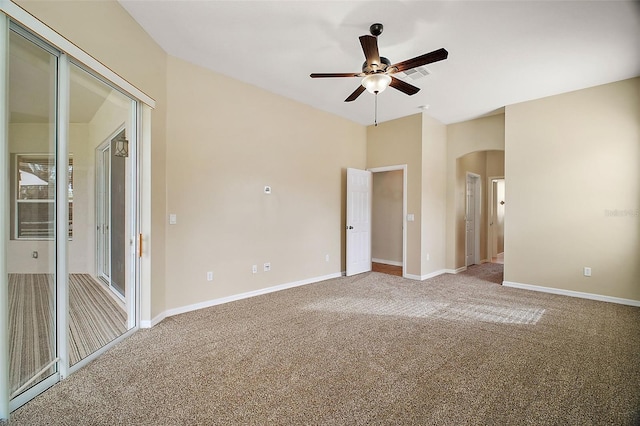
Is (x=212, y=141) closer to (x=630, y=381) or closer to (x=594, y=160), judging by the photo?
(x=630, y=381)

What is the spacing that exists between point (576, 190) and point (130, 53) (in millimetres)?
6010

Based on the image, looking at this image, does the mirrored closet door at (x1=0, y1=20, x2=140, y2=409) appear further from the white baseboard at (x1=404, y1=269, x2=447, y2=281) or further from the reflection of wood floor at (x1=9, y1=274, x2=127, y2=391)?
the white baseboard at (x1=404, y1=269, x2=447, y2=281)

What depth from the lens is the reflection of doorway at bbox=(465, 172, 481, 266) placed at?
678 cm

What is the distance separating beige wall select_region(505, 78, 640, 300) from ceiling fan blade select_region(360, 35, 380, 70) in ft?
11.4

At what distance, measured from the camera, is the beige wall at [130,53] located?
214 cm

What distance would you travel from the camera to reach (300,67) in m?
3.68

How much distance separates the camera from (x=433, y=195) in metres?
5.68

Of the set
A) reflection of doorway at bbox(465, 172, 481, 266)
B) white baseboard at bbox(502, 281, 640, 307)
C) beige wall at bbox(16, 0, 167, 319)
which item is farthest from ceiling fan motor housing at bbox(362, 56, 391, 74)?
reflection of doorway at bbox(465, 172, 481, 266)

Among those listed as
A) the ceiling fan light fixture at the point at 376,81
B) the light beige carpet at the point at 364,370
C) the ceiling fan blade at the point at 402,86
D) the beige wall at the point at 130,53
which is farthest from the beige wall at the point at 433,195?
the beige wall at the point at 130,53

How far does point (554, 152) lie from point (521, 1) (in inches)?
114

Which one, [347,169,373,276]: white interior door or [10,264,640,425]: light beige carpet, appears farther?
[347,169,373,276]: white interior door

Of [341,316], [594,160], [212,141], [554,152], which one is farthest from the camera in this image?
[554,152]

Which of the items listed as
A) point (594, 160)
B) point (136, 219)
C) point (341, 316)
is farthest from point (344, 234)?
point (594, 160)

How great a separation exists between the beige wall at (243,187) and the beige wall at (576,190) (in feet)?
10.1
